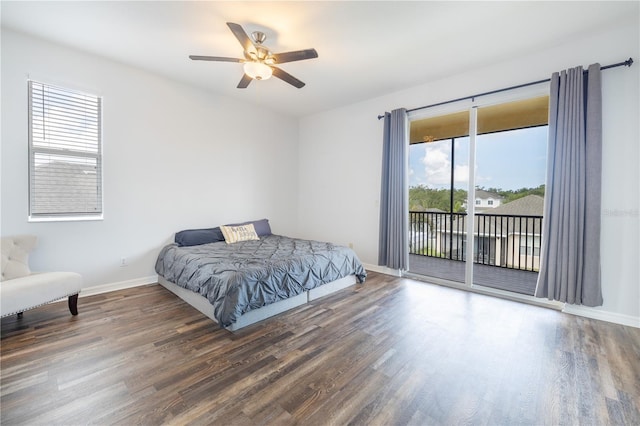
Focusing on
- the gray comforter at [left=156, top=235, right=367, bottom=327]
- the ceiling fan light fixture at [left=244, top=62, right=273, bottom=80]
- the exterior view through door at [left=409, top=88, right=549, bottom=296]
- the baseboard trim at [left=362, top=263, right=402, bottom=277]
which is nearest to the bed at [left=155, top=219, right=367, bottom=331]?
the gray comforter at [left=156, top=235, right=367, bottom=327]

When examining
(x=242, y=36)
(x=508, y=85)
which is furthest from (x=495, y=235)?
(x=242, y=36)

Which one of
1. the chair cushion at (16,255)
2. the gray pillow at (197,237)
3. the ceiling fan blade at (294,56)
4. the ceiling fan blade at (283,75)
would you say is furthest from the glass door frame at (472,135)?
the chair cushion at (16,255)

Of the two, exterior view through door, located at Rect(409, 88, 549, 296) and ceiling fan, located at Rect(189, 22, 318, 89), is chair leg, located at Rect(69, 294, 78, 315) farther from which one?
exterior view through door, located at Rect(409, 88, 549, 296)

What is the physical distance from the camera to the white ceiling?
7.80 feet

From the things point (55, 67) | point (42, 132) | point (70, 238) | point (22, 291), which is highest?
point (55, 67)

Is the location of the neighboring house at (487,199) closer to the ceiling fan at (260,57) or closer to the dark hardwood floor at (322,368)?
the dark hardwood floor at (322,368)

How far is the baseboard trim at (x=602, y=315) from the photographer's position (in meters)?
2.62

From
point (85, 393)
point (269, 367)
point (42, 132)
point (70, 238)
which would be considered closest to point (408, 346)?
point (269, 367)

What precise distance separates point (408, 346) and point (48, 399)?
2.41 m

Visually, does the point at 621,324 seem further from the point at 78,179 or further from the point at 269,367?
the point at 78,179

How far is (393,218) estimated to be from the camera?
13.8ft

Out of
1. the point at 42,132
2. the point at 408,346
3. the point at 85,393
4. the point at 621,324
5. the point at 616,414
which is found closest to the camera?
the point at 616,414

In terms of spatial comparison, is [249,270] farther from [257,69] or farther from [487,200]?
[487,200]

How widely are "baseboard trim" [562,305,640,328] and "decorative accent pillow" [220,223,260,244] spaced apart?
410cm
